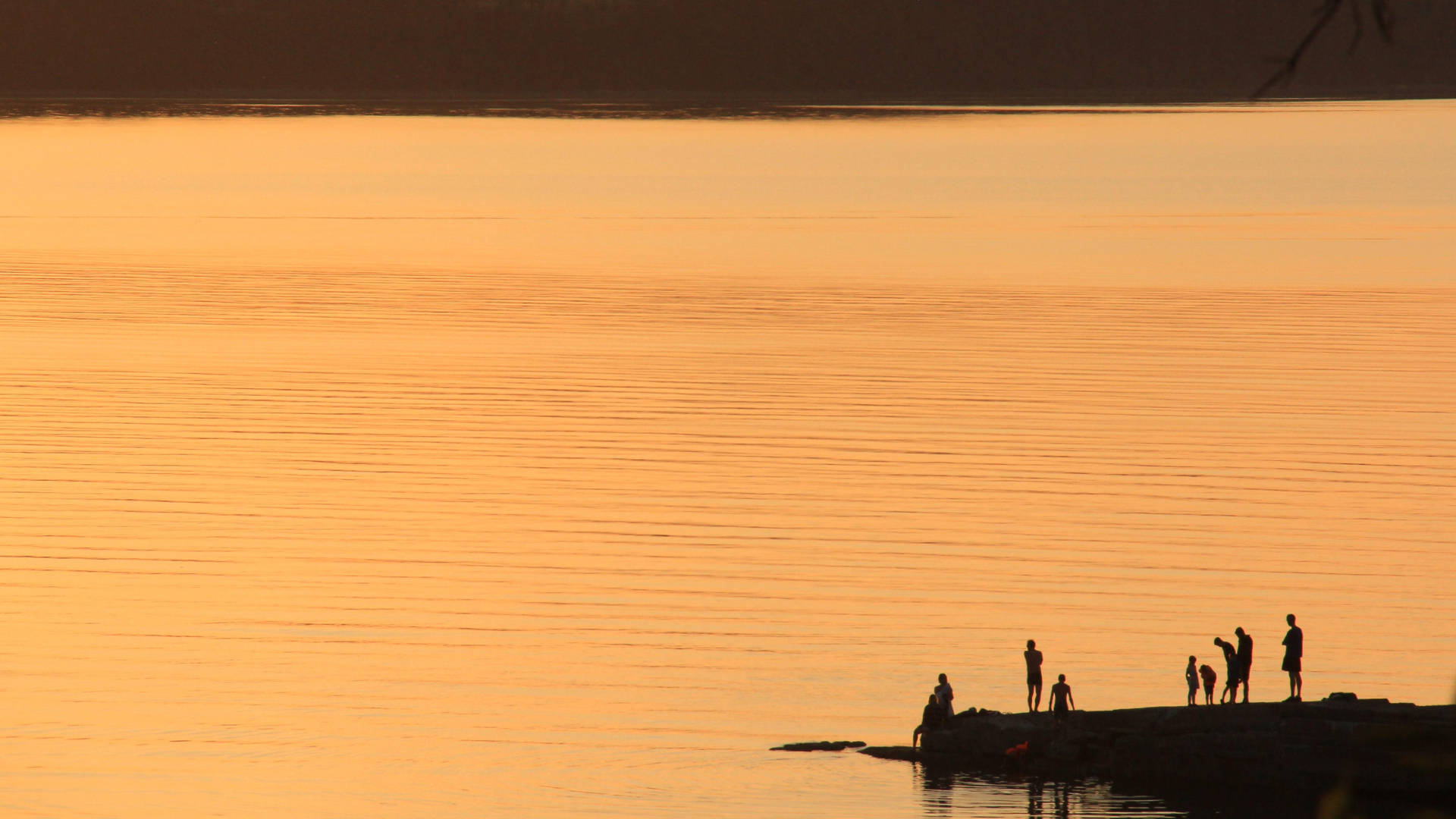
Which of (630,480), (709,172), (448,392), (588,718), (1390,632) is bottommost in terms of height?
(588,718)

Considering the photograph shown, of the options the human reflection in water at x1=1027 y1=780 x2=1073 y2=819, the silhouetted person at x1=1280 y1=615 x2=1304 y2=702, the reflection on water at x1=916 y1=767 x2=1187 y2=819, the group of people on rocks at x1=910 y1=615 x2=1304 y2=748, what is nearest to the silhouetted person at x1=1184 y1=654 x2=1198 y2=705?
Answer: the group of people on rocks at x1=910 y1=615 x2=1304 y2=748

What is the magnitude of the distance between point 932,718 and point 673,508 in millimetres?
24902

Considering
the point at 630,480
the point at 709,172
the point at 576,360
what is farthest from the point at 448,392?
the point at 709,172

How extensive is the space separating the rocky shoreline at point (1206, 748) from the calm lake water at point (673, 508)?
0.76m

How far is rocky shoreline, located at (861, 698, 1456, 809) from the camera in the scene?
2953 centimetres

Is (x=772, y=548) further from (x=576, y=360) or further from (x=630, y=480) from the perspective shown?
(x=576, y=360)

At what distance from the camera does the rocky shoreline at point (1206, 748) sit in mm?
29531

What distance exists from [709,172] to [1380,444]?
129 meters

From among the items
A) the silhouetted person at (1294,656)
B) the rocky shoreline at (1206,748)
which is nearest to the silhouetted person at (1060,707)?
the rocky shoreline at (1206,748)

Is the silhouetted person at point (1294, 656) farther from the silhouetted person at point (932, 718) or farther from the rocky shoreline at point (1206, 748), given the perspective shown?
the silhouetted person at point (932, 718)

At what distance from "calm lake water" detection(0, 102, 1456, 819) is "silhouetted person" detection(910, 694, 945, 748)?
30.2 inches

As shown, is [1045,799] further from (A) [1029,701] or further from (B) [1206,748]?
(A) [1029,701]

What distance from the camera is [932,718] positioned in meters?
32.1

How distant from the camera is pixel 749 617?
44.9 metres
